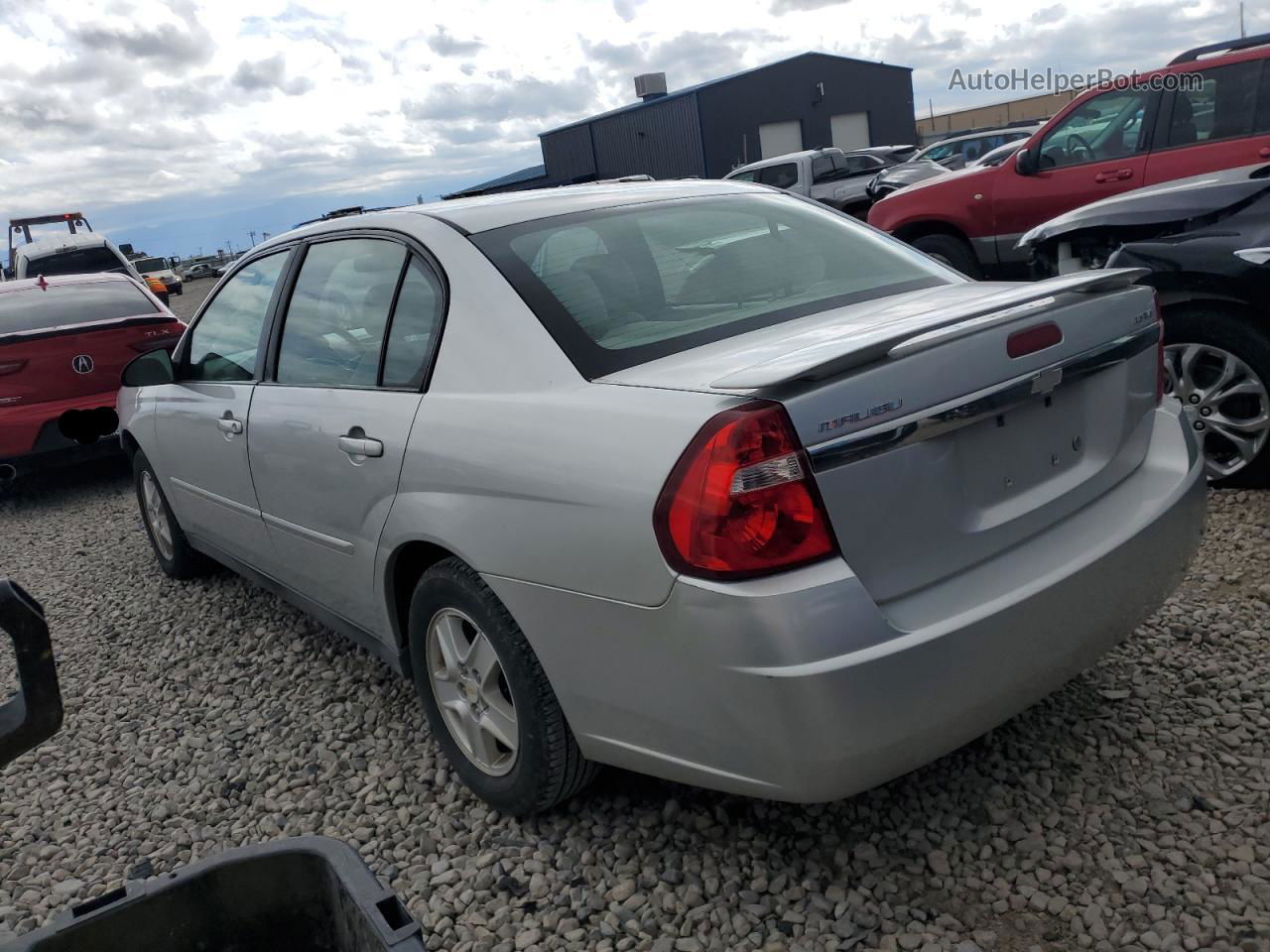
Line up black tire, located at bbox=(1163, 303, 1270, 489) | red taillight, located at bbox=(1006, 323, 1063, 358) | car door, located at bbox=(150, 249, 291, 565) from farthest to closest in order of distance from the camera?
black tire, located at bbox=(1163, 303, 1270, 489) → car door, located at bbox=(150, 249, 291, 565) → red taillight, located at bbox=(1006, 323, 1063, 358)

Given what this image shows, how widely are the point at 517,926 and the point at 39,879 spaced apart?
1.46 meters

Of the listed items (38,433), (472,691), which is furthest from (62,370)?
(472,691)

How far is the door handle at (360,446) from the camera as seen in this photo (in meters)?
2.88

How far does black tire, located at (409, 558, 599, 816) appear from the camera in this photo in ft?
8.20

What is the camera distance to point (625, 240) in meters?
2.95

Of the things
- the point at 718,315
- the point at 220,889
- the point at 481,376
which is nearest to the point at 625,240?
the point at 718,315

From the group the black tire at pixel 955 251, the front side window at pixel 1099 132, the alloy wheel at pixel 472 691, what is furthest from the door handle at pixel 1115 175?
the alloy wheel at pixel 472 691

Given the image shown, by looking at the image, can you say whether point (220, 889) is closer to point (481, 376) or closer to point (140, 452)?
point (481, 376)

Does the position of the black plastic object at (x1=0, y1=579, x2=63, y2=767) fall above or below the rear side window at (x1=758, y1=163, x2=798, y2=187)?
below

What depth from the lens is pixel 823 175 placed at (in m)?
16.7

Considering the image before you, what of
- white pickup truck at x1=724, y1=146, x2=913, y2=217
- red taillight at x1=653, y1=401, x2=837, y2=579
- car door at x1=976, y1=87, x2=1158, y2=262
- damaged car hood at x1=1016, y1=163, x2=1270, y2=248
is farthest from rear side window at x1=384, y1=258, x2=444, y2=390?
white pickup truck at x1=724, y1=146, x2=913, y2=217

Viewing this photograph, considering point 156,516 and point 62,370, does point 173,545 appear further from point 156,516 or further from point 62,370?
point 62,370

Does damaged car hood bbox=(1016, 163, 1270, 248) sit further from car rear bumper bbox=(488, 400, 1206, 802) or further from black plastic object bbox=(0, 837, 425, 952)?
black plastic object bbox=(0, 837, 425, 952)

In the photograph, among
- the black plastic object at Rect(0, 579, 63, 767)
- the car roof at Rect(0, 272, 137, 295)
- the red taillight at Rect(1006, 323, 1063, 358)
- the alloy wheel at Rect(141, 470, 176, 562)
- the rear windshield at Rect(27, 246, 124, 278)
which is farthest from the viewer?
the rear windshield at Rect(27, 246, 124, 278)
